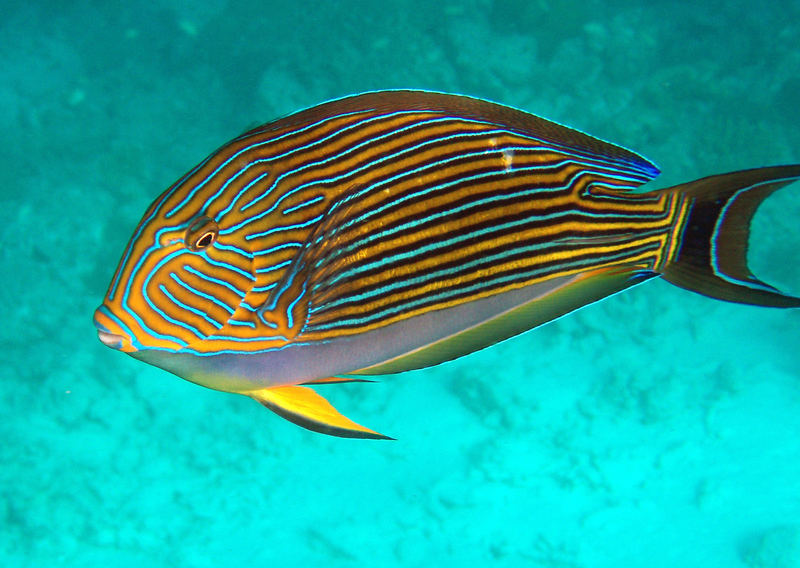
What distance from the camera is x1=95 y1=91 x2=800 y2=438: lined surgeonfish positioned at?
73 centimetres

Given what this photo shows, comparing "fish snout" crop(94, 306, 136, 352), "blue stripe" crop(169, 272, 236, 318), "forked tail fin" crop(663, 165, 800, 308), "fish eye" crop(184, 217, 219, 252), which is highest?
"forked tail fin" crop(663, 165, 800, 308)

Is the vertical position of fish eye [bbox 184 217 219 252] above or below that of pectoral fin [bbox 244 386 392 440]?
above

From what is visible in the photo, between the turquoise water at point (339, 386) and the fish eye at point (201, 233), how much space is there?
222 inches

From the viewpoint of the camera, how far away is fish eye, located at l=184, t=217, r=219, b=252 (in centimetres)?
72

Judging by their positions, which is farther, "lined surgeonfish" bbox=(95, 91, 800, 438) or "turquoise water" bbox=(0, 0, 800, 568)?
"turquoise water" bbox=(0, 0, 800, 568)

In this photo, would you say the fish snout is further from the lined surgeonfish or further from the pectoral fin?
the pectoral fin

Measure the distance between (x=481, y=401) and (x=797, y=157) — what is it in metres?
5.58

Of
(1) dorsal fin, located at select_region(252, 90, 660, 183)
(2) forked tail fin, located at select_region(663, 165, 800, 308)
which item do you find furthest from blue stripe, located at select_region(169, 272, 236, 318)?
(2) forked tail fin, located at select_region(663, 165, 800, 308)

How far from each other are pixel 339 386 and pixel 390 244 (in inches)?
224

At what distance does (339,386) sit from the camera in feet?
20.4

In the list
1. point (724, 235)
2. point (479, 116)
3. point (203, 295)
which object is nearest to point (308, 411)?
point (203, 295)

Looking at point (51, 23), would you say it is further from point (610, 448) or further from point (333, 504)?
point (610, 448)

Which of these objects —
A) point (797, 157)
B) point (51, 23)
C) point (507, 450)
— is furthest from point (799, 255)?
point (51, 23)

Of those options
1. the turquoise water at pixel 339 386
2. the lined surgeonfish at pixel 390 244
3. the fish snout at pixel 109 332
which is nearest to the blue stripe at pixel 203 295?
the lined surgeonfish at pixel 390 244
